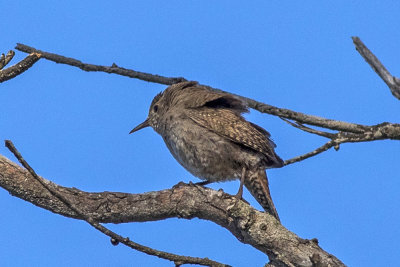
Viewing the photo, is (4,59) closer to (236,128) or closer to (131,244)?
(131,244)

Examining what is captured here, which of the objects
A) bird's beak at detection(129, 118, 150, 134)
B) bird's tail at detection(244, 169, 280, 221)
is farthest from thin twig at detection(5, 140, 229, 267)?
bird's beak at detection(129, 118, 150, 134)

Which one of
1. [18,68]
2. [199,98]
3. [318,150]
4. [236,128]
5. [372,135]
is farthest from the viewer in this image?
[199,98]

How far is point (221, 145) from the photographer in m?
5.83

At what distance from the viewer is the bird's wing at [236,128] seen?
5762 mm

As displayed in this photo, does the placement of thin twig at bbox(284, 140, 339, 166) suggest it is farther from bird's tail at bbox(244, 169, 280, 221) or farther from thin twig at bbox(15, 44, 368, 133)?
bird's tail at bbox(244, 169, 280, 221)

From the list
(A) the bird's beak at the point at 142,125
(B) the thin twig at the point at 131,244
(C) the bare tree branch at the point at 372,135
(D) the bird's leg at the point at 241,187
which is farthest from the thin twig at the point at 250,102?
(B) the thin twig at the point at 131,244

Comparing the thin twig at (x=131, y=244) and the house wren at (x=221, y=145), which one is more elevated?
the house wren at (x=221, y=145)

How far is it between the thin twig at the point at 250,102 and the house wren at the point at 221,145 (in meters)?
0.31

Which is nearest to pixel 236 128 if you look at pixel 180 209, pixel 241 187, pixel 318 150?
pixel 241 187

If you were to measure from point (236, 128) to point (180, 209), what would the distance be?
139 centimetres

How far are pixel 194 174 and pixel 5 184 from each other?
208cm

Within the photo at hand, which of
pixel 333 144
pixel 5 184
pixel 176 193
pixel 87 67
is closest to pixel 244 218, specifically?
pixel 176 193

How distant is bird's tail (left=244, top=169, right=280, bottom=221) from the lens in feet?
18.7

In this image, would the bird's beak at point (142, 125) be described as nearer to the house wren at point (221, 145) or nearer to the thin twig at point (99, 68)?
the house wren at point (221, 145)
